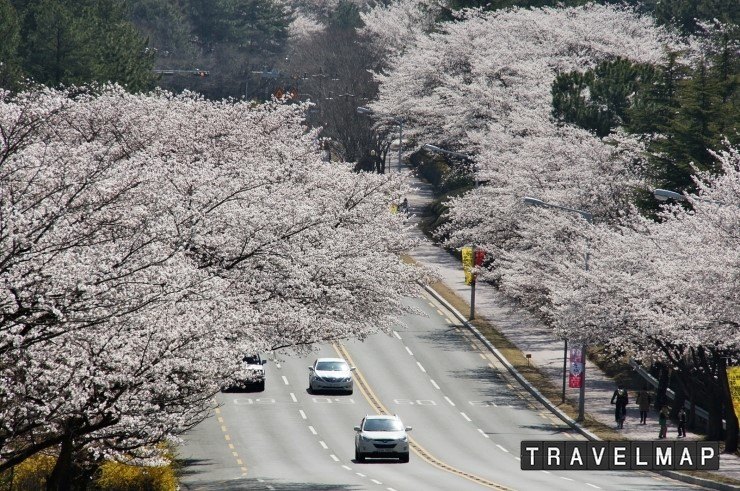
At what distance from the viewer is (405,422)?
5703 centimetres

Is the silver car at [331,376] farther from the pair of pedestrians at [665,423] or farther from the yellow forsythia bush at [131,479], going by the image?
the yellow forsythia bush at [131,479]

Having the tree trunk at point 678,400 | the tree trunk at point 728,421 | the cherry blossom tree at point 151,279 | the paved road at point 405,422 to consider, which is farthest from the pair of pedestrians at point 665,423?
the cherry blossom tree at point 151,279

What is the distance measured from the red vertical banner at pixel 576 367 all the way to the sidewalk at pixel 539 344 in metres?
2.15

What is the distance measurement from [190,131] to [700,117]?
24.7 meters

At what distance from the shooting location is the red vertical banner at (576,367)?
56.8 m

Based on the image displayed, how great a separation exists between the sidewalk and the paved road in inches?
89.4

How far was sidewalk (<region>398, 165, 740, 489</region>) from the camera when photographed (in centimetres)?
5559

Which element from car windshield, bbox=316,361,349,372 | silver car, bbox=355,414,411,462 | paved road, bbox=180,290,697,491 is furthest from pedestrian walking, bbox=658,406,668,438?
car windshield, bbox=316,361,349,372

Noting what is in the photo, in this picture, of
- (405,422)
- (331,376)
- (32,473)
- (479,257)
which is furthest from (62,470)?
(479,257)

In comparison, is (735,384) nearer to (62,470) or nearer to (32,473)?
(32,473)

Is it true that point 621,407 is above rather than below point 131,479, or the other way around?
below

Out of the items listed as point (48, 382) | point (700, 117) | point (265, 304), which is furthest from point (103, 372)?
point (700, 117)

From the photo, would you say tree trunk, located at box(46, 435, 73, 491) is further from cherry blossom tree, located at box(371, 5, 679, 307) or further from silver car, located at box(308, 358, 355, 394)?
cherry blossom tree, located at box(371, 5, 679, 307)

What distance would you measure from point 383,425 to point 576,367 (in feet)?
40.3
